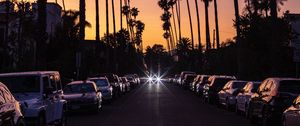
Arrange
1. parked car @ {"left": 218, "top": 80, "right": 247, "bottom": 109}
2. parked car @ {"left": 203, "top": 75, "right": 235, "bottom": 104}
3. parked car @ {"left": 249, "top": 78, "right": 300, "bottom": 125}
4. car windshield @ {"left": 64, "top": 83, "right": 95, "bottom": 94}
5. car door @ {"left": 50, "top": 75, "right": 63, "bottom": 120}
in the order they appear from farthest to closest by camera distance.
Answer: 1. parked car @ {"left": 203, "top": 75, "right": 235, "bottom": 104}
2. parked car @ {"left": 218, "top": 80, "right": 247, "bottom": 109}
3. car windshield @ {"left": 64, "top": 83, "right": 95, "bottom": 94}
4. parked car @ {"left": 249, "top": 78, "right": 300, "bottom": 125}
5. car door @ {"left": 50, "top": 75, "right": 63, "bottom": 120}

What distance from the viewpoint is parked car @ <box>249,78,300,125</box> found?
705 inches

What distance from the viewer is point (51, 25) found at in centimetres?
6794

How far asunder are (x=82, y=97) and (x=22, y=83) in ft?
32.2

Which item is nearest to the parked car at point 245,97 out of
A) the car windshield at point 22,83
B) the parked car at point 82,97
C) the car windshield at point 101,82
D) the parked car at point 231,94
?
the parked car at point 231,94

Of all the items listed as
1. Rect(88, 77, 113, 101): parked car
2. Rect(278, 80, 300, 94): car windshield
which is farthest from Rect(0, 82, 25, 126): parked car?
Rect(88, 77, 113, 101): parked car

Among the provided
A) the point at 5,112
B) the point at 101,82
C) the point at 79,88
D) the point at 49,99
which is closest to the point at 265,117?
the point at 49,99

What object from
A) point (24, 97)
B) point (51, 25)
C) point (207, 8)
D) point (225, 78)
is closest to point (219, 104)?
point (225, 78)

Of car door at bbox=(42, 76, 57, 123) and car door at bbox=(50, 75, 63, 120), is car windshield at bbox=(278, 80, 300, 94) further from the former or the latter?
car door at bbox=(42, 76, 57, 123)

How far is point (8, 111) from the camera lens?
12016mm

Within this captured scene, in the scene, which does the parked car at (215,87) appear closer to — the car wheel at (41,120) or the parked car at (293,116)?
the car wheel at (41,120)

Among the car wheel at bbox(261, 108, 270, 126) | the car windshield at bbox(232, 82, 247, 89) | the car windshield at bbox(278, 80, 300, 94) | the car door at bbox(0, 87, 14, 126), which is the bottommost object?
the car wheel at bbox(261, 108, 270, 126)

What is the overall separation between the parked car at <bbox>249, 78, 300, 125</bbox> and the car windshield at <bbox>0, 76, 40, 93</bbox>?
6469 mm

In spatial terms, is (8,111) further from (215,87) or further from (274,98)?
(215,87)

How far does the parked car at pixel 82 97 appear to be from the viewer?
2642cm
